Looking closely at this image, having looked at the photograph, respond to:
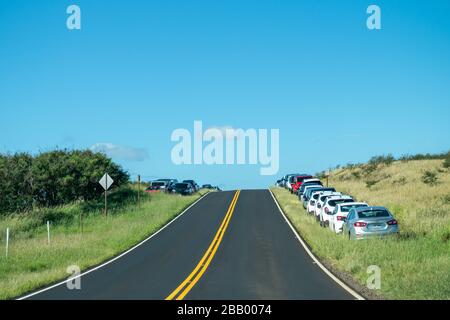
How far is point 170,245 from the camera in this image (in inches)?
1190

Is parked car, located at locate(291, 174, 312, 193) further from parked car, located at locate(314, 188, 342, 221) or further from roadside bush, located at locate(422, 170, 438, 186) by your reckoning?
parked car, located at locate(314, 188, 342, 221)

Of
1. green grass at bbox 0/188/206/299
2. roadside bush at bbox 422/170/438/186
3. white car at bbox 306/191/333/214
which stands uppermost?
roadside bush at bbox 422/170/438/186

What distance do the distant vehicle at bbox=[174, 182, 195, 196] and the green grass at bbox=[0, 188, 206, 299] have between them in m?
4.79

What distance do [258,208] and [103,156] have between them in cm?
1916

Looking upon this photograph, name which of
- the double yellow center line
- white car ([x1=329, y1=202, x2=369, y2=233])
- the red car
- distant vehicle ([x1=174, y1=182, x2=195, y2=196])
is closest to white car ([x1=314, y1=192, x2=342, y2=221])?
the double yellow center line

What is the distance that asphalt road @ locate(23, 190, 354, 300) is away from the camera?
16031 mm

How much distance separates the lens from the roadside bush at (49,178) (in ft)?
167

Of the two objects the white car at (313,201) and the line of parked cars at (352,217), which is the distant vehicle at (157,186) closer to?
the white car at (313,201)

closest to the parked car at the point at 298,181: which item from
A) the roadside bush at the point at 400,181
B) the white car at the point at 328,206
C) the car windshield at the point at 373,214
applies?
the roadside bush at the point at 400,181
